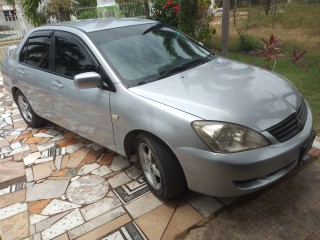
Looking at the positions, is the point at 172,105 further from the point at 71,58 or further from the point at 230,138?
the point at 71,58

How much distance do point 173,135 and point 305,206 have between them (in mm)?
1368

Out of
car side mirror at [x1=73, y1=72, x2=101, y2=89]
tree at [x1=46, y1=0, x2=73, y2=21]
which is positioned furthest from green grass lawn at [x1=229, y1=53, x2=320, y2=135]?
tree at [x1=46, y1=0, x2=73, y2=21]

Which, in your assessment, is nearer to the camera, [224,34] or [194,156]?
[194,156]

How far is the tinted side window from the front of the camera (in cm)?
328

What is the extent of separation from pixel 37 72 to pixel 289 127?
329 centimetres

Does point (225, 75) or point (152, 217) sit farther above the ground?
point (225, 75)

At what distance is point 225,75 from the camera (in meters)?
3.02

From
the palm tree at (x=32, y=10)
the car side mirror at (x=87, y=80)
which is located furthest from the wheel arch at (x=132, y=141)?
the palm tree at (x=32, y=10)

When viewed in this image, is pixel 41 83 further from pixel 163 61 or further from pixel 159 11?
pixel 159 11

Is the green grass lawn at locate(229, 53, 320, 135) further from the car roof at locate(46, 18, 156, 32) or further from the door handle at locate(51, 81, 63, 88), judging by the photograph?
the door handle at locate(51, 81, 63, 88)

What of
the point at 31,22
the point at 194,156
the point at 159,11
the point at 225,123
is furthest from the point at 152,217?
the point at 31,22

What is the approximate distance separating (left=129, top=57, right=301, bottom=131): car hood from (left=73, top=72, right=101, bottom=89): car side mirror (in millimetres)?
388

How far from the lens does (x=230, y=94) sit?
2.61m

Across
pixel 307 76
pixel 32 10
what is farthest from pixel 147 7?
pixel 307 76
